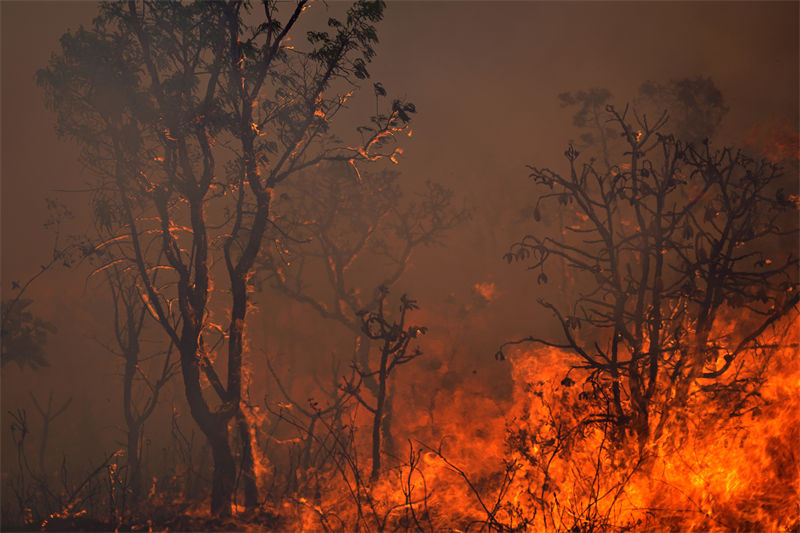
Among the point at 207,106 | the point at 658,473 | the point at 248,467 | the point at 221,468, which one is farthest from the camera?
the point at 248,467

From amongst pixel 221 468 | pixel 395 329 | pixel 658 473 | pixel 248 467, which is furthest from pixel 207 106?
pixel 658 473

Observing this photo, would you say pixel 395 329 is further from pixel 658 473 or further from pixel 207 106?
pixel 207 106

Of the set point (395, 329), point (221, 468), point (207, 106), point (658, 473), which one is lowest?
point (221, 468)

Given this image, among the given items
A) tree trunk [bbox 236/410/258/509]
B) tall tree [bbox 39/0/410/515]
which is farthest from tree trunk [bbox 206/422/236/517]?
tree trunk [bbox 236/410/258/509]

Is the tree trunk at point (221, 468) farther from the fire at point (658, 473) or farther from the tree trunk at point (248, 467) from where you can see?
the fire at point (658, 473)

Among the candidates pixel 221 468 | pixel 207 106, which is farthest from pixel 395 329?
pixel 207 106

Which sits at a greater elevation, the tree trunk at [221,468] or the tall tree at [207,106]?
the tall tree at [207,106]

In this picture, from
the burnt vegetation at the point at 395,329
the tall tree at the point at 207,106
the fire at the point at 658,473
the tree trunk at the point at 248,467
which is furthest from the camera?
the tree trunk at the point at 248,467

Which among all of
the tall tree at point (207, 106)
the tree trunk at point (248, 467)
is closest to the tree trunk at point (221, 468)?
the tall tree at point (207, 106)

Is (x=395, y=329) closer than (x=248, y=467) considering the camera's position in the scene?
Yes

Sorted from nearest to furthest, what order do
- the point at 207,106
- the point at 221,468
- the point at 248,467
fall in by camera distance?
the point at 207,106 → the point at 221,468 → the point at 248,467

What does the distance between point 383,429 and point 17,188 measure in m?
30.3

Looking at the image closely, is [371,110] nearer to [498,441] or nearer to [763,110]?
[763,110]

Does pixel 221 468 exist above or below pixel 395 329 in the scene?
below
